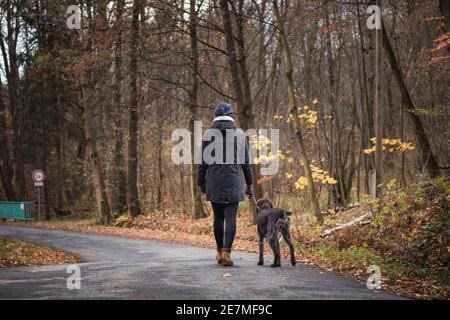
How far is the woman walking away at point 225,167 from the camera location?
328 inches

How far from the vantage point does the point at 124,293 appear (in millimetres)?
6199

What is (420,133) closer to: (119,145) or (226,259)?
(226,259)

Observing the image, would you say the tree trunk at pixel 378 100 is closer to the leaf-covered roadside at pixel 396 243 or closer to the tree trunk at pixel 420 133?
the leaf-covered roadside at pixel 396 243

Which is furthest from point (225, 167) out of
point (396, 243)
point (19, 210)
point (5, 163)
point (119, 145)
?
point (5, 163)

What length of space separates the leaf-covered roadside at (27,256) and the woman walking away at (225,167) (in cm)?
455

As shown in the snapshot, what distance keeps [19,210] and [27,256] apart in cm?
2419

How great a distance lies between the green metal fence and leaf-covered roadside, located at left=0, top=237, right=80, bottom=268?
21.8 meters

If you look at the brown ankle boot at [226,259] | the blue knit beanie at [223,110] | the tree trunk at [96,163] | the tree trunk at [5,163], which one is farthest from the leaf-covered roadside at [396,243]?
the tree trunk at [5,163]

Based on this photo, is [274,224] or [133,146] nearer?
[274,224]

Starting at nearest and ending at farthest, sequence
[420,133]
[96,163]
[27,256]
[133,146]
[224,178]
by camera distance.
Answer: [224,178]
[27,256]
[420,133]
[133,146]
[96,163]

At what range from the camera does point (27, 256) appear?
12.7m

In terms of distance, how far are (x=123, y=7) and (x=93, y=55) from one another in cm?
312
